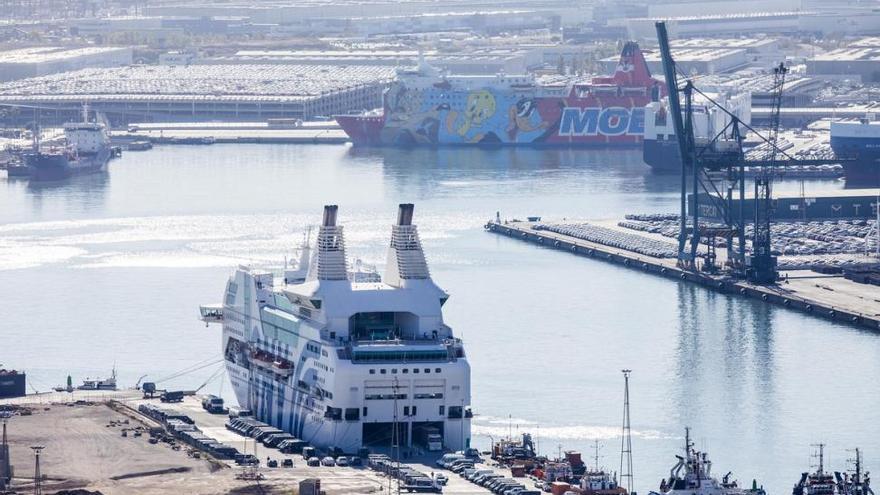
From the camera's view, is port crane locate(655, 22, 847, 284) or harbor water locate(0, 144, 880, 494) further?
port crane locate(655, 22, 847, 284)

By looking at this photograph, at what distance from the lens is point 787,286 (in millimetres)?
47719

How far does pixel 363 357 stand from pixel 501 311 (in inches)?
465

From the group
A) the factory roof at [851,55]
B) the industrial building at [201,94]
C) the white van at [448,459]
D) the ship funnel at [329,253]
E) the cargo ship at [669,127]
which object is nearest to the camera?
the white van at [448,459]

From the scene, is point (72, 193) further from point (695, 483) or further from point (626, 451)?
point (695, 483)

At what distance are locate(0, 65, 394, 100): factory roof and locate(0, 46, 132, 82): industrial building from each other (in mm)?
1836

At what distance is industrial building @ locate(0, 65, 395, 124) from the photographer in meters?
87.6

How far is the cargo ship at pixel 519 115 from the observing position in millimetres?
79250

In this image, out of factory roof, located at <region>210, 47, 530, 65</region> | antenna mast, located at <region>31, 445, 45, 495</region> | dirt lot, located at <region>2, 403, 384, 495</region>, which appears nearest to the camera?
antenna mast, located at <region>31, 445, 45, 495</region>

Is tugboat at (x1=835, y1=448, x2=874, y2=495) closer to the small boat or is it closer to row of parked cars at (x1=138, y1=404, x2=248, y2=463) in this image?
row of parked cars at (x1=138, y1=404, x2=248, y2=463)

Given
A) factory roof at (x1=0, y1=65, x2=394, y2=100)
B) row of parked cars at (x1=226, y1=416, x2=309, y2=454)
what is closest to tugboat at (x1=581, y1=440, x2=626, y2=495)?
row of parked cars at (x1=226, y1=416, x2=309, y2=454)

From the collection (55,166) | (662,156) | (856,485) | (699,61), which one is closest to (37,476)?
(856,485)

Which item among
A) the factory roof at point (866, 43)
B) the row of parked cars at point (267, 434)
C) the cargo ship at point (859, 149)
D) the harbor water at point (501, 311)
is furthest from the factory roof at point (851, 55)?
the row of parked cars at point (267, 434)

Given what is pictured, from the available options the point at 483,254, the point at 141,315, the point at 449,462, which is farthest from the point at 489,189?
the point at 449,462

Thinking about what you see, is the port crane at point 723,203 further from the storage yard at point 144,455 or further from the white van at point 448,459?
the white van at point 448,459
